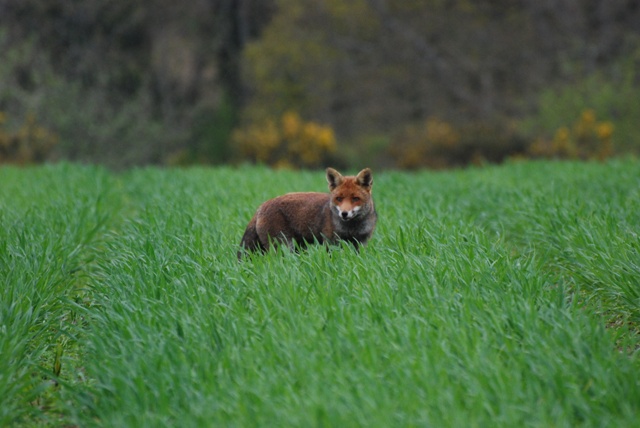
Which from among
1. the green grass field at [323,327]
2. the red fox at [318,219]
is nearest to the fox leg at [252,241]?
the red fox at [318,219]

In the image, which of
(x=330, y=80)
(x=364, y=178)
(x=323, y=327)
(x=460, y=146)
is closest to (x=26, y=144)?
(x=330, y=80)

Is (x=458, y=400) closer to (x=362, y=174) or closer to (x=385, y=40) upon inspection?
(x=362, y=174)

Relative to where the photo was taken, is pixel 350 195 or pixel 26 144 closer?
pixel 350 195

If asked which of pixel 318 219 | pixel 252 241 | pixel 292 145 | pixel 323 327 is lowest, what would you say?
pixel 292 145

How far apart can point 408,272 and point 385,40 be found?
67.5 feet

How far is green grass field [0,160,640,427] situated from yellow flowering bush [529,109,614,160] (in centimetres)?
1142

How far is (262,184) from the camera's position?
9.66 m

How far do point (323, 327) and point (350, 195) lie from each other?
1.46m

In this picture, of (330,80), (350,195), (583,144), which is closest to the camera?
(350,195)

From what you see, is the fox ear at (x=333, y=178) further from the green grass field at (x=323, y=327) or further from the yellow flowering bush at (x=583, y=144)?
the yellow flowering bush at (x=583, y=144)

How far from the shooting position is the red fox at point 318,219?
5.27 m

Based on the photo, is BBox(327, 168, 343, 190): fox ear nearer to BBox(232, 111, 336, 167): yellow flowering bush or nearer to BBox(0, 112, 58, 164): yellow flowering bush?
BBox(232, 111, 336, 167): yellow flowering bush

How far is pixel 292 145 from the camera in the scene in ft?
65.4

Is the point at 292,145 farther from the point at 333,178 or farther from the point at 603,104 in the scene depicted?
the point at 333,178
